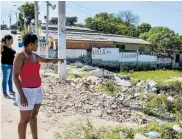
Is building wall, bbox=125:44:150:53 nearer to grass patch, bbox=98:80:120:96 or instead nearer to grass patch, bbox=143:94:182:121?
grass patch, bbox=98:80:120:96

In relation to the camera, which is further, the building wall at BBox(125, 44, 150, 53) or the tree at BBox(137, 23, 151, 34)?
the tree at BBox(137, 23, 151, 34)

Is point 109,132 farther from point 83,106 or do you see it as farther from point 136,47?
point 136,47

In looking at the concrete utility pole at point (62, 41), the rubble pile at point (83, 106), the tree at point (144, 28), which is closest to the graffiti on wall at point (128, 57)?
the concrete utility pole at point (62, 41)

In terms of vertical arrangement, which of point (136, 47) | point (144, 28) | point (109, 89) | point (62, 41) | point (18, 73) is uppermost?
point (144, 28)

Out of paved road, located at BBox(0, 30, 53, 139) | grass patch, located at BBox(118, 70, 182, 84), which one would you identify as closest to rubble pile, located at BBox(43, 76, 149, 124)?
paved road, located at BBox(0, 30, 53, 139)

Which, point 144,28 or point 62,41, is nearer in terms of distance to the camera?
point 62,41

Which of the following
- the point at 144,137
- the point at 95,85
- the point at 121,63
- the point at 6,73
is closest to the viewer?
the point at 144,137

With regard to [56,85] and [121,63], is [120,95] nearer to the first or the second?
[56,85]

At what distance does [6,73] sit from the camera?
733 centimetres

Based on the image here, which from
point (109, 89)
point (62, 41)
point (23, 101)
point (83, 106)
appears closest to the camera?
Answer: point (23, 101)

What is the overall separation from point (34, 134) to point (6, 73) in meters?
3.37

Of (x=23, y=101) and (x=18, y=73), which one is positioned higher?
(x=18, y=73)

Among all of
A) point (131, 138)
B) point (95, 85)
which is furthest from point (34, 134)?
point (95, 85)

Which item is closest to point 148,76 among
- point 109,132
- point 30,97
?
point 109,132
